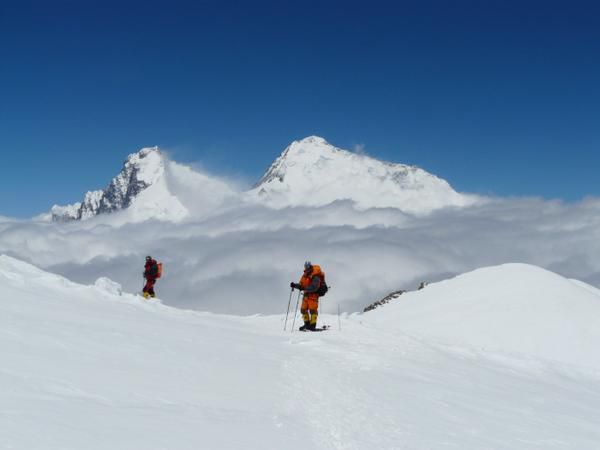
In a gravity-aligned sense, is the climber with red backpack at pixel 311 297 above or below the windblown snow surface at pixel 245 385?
above

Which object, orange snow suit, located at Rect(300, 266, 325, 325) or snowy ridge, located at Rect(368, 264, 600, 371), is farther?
snowy ridge, located at Rect(368, 264, 600, 371)

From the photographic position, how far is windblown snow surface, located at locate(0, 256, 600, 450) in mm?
6262

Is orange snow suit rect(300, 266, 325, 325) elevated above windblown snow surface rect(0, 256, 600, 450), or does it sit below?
above

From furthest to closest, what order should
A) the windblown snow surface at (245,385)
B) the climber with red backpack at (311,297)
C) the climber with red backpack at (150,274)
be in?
the climber with red backpack at (150,274) < the climber with red backpack at (311,297) < the windblown snow surface at (245,385)

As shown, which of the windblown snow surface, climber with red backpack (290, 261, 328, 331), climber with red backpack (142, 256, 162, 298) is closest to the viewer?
the windblown snow surface

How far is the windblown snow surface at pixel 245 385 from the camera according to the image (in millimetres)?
6262

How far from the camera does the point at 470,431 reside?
8.72 metres

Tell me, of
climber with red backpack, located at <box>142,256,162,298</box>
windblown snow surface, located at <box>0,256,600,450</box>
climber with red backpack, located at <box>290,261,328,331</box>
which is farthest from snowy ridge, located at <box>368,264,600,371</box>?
climber with red backpack, located at <box>142,256,162,298</box>

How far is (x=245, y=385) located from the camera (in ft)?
30.2

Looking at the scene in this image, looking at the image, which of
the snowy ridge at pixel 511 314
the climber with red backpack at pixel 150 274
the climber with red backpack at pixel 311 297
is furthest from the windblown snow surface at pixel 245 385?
the snowy ridge at pixel 511 314

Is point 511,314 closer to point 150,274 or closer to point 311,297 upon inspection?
point 311,297

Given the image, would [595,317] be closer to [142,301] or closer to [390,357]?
[390,357]

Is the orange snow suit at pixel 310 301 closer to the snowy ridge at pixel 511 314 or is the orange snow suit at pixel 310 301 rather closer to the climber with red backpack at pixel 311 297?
the climber with red backpack at pixel 311 297

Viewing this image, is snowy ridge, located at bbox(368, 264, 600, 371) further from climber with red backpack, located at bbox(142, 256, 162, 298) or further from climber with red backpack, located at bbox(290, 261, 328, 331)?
climber with red backpack, located at bbox(142, 256, 162, 298)
